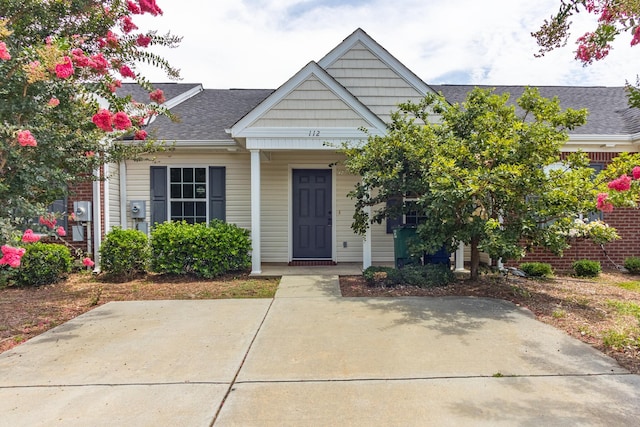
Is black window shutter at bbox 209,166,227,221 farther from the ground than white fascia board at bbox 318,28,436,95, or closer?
closer

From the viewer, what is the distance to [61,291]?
699 centimetres

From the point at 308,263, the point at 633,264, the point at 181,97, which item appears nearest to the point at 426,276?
the point at 308,263

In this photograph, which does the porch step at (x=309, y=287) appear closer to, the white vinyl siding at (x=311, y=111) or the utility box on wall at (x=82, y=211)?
the white vinyl siding at (x=311, y=111)

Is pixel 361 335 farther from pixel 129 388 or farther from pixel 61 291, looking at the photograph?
pixel 61 291

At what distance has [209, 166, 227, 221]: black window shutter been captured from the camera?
30.0 feet

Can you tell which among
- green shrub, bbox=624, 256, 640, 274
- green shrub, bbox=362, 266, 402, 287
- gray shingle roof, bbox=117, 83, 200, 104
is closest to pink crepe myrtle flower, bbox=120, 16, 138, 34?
gray shingle roof, bbox=117, 83, 200, 104

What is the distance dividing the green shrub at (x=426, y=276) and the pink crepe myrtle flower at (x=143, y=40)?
20.0 ft

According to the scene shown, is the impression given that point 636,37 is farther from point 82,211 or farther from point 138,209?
point 82,211

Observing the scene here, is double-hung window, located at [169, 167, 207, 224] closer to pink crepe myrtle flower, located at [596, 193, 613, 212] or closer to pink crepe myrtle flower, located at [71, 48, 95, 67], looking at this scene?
pink crepe myrtle flower, located at [71, 48, 95, 67]

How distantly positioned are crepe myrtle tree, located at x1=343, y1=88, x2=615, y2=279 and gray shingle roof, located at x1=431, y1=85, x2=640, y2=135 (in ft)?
13.4

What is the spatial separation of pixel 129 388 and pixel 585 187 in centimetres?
614

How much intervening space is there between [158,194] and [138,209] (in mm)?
560

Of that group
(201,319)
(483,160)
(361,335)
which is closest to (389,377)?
(361,335)

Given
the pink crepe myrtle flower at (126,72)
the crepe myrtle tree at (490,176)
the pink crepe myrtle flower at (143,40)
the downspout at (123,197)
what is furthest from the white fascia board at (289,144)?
the downspout at (123,197)
